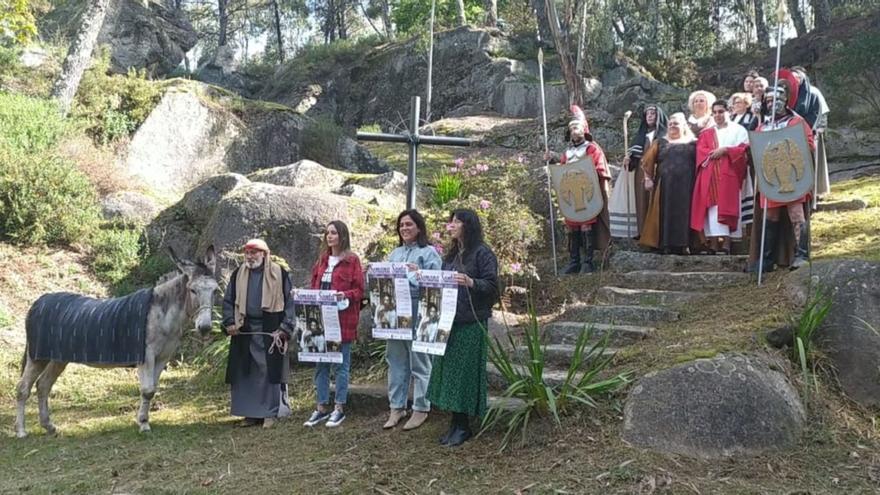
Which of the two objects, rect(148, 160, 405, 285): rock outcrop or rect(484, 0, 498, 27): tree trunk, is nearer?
rect(148, 160, 405, 285): rock outcrop

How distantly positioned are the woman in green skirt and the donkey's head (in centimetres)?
215

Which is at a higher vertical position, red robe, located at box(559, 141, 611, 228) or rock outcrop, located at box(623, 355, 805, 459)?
red robe, located at box(559, 141, 611, 228)

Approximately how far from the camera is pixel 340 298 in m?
6.04

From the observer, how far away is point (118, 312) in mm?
6324

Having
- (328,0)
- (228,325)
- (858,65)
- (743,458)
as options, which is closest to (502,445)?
(743,458)

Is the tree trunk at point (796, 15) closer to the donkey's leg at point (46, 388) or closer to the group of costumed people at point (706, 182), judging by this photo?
the group of costumed people at point (706, 182)

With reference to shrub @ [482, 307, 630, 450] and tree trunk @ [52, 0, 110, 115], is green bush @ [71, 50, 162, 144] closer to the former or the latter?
tree trunk @ [52, 0, 110, 115]

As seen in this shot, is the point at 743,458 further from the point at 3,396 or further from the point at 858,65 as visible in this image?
the point at 858,65

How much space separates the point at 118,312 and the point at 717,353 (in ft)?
16.0

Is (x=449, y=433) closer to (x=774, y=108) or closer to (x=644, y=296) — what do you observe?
(x=644, y=296)

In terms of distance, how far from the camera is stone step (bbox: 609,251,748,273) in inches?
296

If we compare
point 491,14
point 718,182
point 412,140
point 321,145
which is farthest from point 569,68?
point 491,14

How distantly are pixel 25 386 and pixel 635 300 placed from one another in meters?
5.69

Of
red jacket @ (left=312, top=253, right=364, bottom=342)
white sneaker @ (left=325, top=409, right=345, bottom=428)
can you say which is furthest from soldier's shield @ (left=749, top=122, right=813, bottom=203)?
white sneaker @ (left=325, top=409, right=345, bottom=428)
